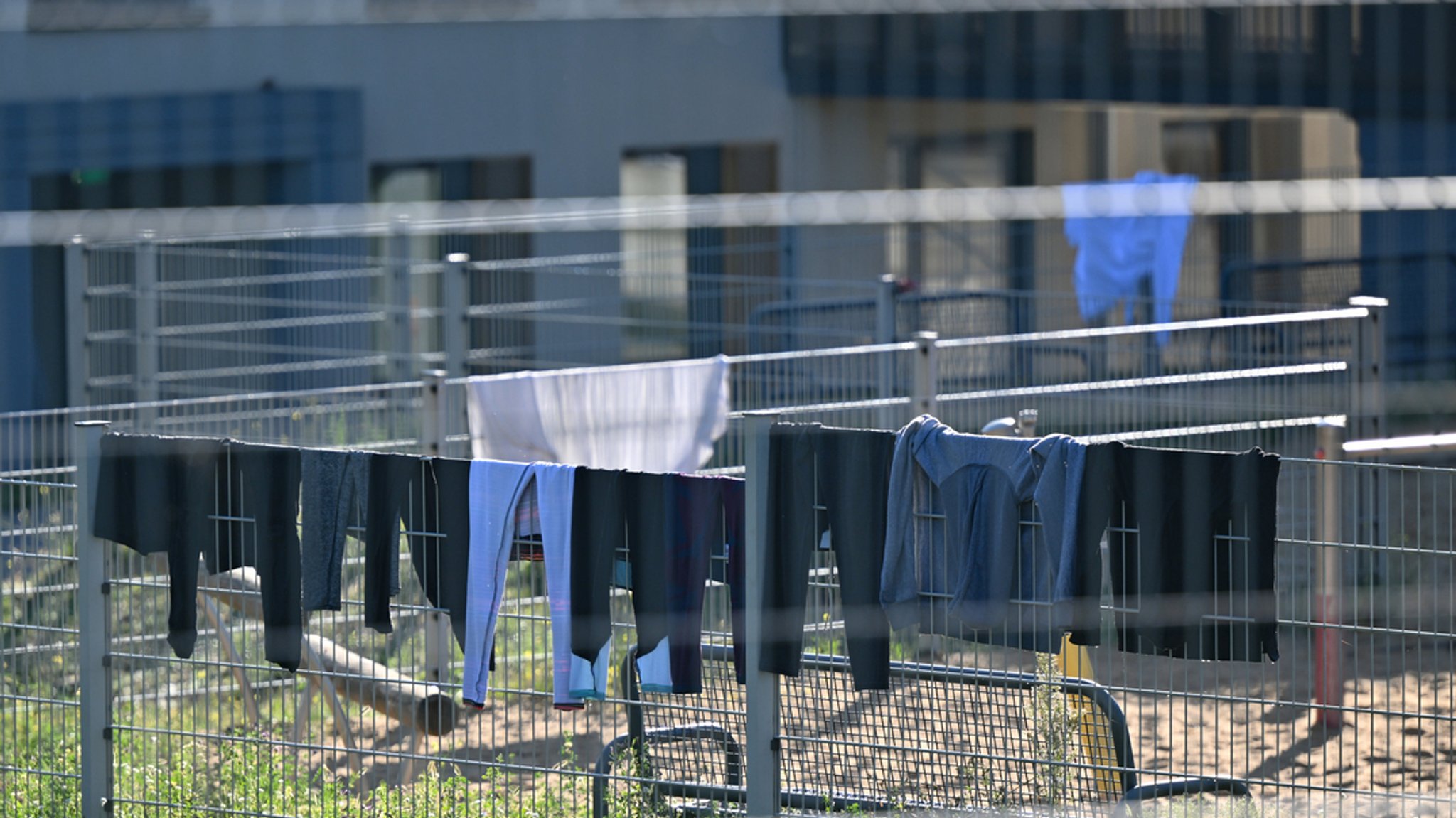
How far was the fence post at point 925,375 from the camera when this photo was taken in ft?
25.3

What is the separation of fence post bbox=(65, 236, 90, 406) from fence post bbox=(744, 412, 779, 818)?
22.1 ft

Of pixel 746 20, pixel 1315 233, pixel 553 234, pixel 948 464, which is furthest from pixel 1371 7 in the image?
pixel 948 464

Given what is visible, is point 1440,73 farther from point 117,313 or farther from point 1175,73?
point 117,313

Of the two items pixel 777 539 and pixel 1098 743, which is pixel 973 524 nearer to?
pixel 777 539

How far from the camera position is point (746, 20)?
16.8 m

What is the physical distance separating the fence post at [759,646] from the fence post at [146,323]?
255 inches

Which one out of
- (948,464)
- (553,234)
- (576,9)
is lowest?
(948,464)

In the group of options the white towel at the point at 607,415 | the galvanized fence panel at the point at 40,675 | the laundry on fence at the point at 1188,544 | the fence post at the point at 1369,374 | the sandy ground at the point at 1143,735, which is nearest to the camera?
the laundry on fence at the point at 1188,544

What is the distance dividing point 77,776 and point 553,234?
10811mm

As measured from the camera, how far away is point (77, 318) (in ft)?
34.0

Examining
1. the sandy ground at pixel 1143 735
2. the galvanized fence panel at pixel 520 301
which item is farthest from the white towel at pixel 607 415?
the galvanized fence panel at pixel 520 301

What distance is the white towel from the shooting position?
7.20 metres

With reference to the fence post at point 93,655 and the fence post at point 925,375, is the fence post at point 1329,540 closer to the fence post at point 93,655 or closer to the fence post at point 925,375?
the fence post at point 925,375

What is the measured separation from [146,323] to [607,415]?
4034mm
